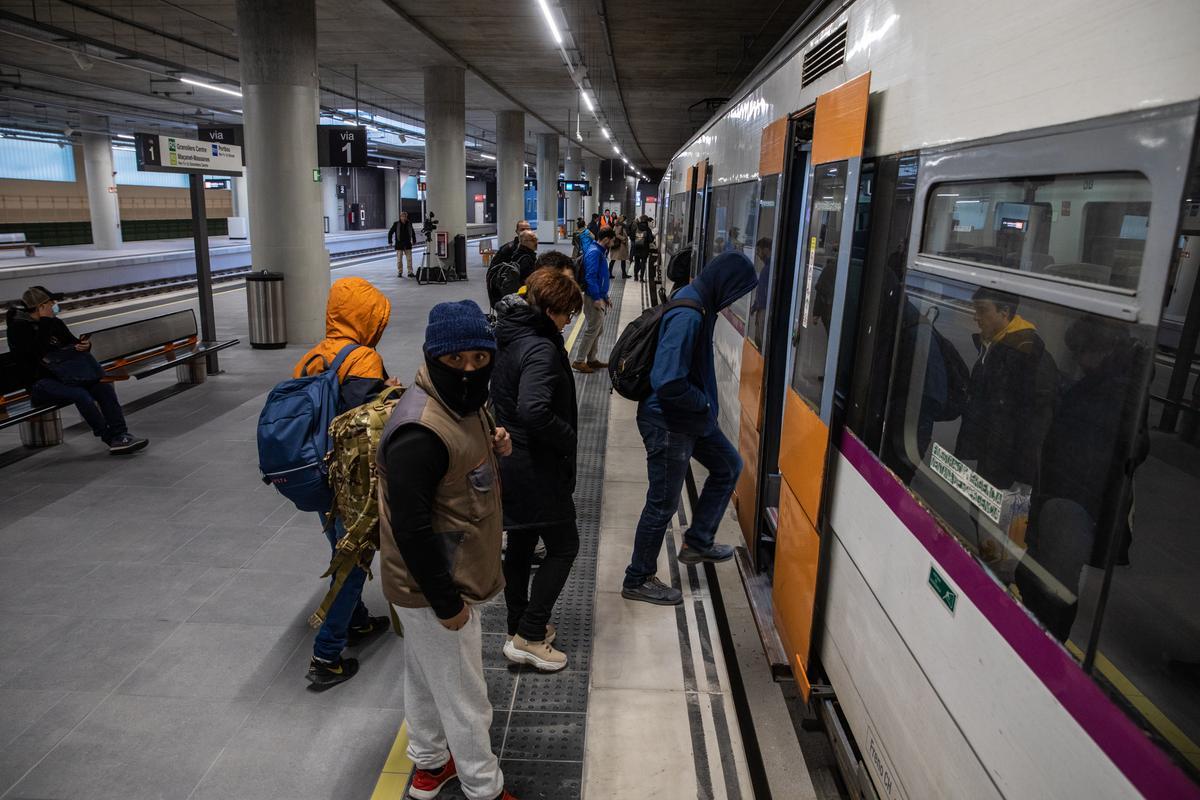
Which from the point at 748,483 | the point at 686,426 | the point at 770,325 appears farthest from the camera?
the point at 748,483

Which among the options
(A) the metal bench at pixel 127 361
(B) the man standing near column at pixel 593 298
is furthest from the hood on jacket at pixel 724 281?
(B) the man standing near column at pixel 593 298

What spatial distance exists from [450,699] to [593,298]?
7.86 metres

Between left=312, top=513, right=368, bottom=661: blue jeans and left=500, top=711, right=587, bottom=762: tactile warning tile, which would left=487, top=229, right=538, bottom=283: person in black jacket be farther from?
left=500, top=711, right=587, bottom=762: tactile warning tile

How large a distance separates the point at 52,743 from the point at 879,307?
3759 millimetres

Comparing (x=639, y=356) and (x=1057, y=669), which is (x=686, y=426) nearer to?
(x=639, y=356)

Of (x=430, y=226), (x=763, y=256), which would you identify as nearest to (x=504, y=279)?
(x=763, y=256)

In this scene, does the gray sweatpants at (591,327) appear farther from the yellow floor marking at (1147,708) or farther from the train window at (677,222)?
the yellow floor marking at (1147,708)

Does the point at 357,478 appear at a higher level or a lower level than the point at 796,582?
higher

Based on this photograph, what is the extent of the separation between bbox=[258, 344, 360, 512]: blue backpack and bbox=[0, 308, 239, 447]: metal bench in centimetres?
436

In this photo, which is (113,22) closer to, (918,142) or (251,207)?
(251,207)

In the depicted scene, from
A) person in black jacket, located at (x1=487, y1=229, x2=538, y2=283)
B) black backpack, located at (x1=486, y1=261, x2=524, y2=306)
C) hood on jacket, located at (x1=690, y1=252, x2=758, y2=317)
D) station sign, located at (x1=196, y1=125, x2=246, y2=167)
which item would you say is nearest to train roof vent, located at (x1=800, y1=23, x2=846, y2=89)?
hood on jacket, located at (x1=690, y1=252, x2=758, y2=317)

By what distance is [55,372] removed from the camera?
679 centimetres

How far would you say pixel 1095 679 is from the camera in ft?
5.03

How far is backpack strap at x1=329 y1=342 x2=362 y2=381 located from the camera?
12.1ft
